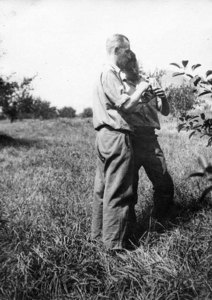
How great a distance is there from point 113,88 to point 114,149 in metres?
0.52

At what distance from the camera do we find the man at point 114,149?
2.79 m

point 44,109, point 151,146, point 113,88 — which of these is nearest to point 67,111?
point 44,109

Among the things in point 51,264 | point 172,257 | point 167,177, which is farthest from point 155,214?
point 51,264

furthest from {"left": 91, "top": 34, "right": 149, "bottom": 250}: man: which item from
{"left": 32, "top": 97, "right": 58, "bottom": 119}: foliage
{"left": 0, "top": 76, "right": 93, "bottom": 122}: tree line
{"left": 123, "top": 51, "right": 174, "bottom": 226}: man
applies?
{"left": 32, "top": 97, "right": 58, "bottom": 119}: foliage

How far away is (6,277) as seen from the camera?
2.47 metres

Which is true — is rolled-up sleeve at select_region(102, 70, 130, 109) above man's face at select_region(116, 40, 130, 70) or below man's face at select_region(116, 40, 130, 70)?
below

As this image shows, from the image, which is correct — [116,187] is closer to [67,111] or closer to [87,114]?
[87,114]

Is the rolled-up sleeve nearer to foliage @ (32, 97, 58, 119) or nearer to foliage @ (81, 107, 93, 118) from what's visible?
foliage @ (81, 107, 93, 118)

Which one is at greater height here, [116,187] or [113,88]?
[113,88]

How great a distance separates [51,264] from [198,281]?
→ 1154 millimetres

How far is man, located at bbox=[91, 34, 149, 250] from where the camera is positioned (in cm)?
279

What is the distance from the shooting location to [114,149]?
283 cm

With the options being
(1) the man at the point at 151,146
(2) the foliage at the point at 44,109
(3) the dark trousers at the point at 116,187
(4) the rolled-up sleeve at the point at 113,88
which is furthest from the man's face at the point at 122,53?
(2) the foliage at the point at 44,109

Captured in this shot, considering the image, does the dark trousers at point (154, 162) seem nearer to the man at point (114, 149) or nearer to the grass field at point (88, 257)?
the grass field at point (88, 257)
